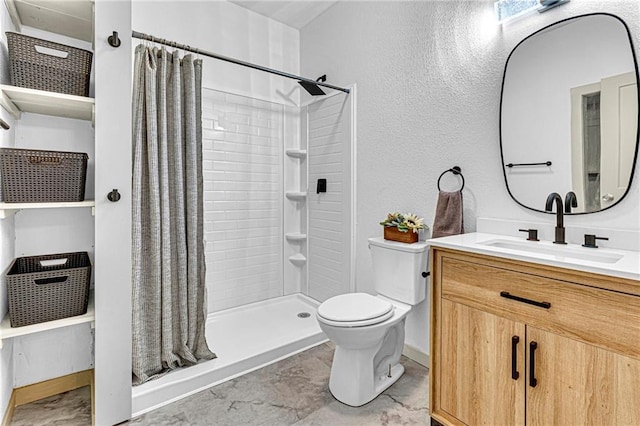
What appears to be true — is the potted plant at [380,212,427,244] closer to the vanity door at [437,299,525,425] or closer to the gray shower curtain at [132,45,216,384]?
the vanity door at [437,299,525,425]

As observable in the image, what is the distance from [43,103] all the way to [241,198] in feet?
5.06

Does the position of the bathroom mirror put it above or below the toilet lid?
above

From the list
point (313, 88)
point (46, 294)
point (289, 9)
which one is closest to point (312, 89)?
point (313, 88)

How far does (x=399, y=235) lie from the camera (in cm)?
204

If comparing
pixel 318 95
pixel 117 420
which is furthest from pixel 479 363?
pixel 318 95

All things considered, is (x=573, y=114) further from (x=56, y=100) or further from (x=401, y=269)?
(x=56, y=100)

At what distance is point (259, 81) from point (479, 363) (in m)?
2.72

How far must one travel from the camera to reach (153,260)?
1842mm

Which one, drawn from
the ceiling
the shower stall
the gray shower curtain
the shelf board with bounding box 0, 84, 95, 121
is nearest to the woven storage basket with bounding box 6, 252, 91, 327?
the gray shower curtain

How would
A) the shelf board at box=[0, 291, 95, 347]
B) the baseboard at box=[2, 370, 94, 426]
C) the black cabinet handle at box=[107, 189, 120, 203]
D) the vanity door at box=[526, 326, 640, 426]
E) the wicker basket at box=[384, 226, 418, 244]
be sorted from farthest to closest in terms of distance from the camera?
the wicker basket at box=[384, 226, 418, 244] → the baseboard at box=[2, 370, 94, 426] → the black cabinet handle at box=[107, 189, 120, 203] → the shelf board at box=[0, 291, 95, 347] → the vanity door at box=[526, 326, 640, 426]

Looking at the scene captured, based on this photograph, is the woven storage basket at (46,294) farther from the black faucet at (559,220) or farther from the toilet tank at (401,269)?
the black faucet at (559,220)

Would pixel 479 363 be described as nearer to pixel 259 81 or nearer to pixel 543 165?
pixel 543 165

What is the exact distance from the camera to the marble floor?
163cm

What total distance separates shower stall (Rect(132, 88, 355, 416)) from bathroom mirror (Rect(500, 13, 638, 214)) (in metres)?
1.22
